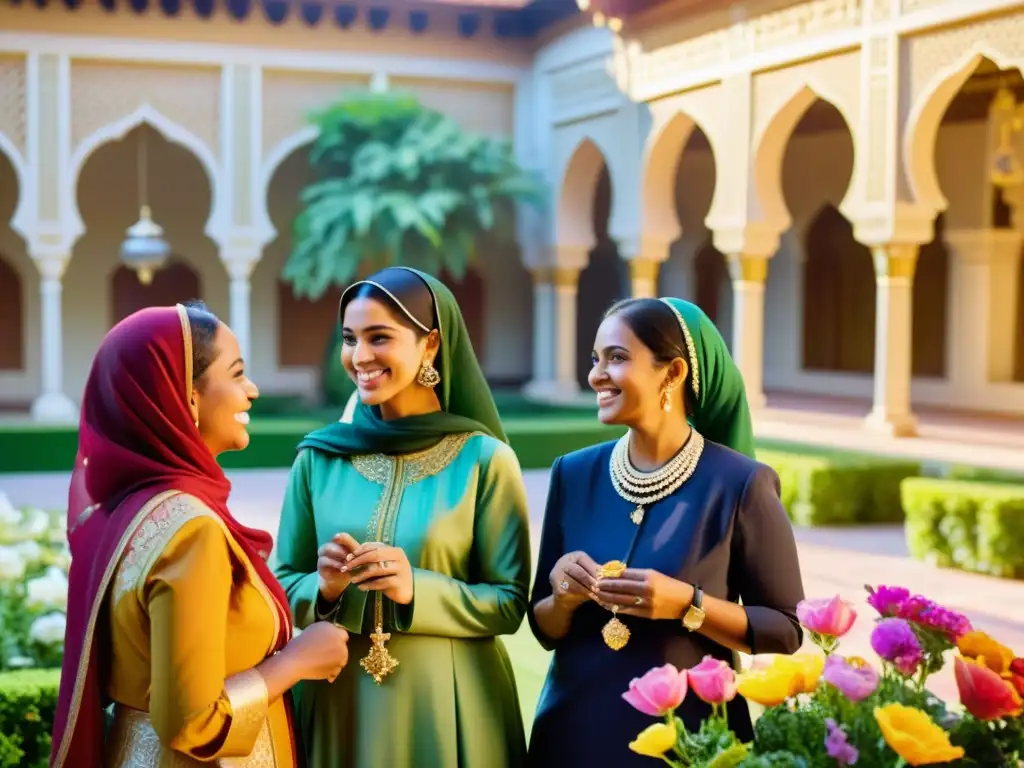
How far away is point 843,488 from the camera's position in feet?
31.8

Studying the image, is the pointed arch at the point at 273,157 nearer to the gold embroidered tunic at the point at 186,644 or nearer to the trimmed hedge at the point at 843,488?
the trimmed hedge at the point at 843,488

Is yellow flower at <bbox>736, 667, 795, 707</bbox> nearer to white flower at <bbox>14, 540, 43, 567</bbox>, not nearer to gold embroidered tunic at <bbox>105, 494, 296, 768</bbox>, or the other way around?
gold embroidered tunic at <bbox>105, 494, 296, 768</bbox>


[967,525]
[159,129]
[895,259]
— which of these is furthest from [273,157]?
[967,525]

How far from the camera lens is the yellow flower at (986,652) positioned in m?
1.68

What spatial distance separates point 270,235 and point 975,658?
14.1m

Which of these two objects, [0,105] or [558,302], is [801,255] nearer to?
[558,302]

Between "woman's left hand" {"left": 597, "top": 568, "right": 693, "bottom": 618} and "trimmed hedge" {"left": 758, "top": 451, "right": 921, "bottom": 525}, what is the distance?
25.8ft

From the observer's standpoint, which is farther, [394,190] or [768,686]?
[394,190]

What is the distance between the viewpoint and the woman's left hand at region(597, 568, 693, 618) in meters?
2.00

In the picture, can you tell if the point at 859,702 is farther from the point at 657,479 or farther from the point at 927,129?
the point at 927,129

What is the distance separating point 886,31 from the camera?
35.0ft

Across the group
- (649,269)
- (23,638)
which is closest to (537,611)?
(23,638)

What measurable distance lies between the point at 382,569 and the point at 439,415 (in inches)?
15.0

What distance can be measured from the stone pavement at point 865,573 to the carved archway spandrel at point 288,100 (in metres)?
5.56
